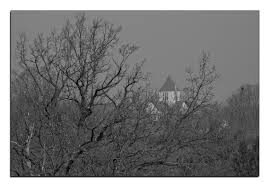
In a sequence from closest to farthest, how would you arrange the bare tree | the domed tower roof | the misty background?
the misty background, the domed tower roof, the bare tree

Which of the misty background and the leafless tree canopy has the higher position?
the misty background

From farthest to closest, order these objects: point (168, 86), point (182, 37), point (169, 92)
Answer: point (169, 92)
point (168, 86)
point (182, 37)

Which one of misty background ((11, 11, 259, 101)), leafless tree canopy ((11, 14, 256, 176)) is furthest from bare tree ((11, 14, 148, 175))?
misty background ((11, 11, 259, 101))

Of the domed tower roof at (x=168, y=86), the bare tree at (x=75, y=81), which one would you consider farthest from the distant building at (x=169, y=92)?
the bare tree at (x=75, y=81)

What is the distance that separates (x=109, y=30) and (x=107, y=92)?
→ 0.69 m

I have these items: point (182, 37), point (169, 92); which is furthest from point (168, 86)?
point (182, 37)

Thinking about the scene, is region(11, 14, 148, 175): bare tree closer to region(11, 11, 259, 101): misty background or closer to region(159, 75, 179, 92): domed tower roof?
region(11, 11, 259, 101): misty background

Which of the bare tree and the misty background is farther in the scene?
the bare tree

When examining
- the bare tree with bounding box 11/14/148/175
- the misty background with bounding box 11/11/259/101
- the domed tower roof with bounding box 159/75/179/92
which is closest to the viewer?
the misty background with bounding box 11/11/259/101

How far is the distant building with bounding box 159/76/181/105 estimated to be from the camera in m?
5.79

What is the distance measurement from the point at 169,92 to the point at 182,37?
2.22 ft

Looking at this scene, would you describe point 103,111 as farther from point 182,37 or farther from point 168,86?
point 182,37

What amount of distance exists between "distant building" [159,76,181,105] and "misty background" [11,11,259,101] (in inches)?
2.3

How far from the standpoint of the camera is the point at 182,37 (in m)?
5.68
